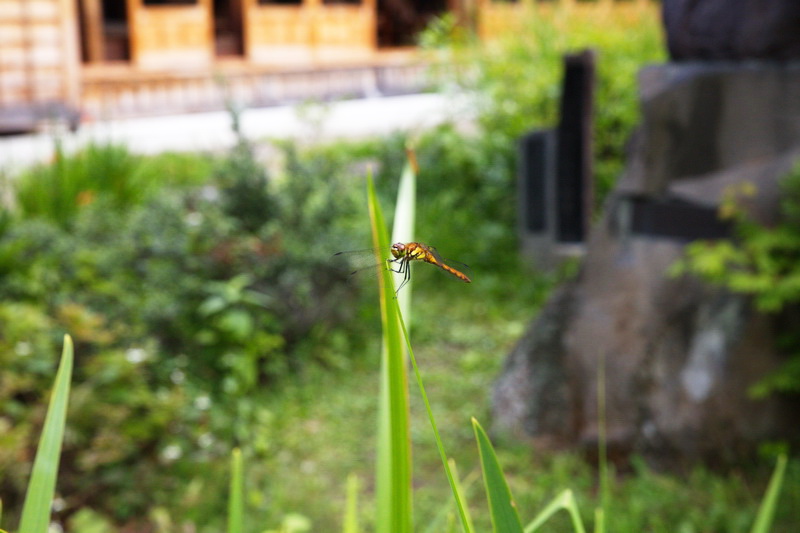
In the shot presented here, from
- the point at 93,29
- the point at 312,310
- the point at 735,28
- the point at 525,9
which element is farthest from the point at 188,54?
the point at 735,28

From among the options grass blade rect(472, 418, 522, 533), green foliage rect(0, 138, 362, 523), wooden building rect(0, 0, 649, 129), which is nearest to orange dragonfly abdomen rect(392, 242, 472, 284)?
grass blade rect(472, 418, 522, 533)

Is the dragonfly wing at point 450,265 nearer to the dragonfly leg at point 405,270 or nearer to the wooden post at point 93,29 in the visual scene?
the dragonfly leg at point 405,270

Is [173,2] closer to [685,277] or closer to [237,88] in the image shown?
[237,88]

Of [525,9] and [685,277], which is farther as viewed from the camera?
[525,9]

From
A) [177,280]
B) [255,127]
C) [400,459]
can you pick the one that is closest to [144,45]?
[255,127]

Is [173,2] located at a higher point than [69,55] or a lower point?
higher

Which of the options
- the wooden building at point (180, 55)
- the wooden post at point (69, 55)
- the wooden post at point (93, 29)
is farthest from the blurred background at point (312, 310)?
the wooden post at point (93, 29)
